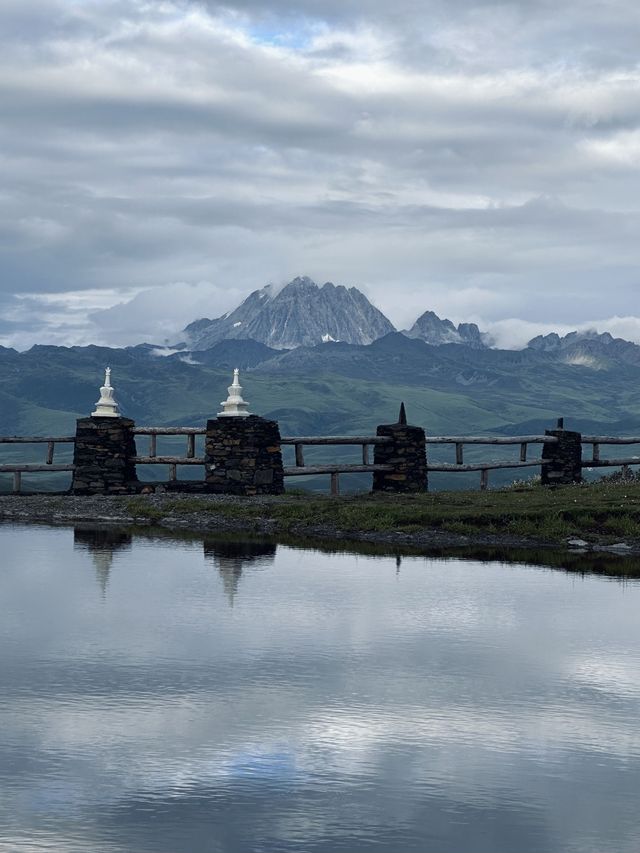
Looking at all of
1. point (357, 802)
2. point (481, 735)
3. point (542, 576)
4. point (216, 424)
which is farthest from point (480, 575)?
point (216, 424)

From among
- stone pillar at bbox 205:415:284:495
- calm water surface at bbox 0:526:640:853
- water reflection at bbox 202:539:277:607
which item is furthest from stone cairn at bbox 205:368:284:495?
calm water surface at bbox 0:526:640:853

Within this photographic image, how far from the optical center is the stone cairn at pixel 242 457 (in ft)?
93.3

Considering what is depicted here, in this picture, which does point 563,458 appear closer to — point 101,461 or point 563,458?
point 563,458

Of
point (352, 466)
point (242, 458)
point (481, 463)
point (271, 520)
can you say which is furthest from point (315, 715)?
point (481, 463)

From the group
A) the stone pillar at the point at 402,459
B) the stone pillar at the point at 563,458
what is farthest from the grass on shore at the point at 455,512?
the stone pillar at the point at 563,458

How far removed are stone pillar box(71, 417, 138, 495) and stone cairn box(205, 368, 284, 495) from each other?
197cm

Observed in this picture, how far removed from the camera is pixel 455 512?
23969 millimetres

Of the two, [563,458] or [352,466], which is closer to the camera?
[352,466]

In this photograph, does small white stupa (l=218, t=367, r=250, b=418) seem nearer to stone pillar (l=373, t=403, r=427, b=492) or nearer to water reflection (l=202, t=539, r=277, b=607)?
stone pillar (l=373, t=403, r=427, b=492)

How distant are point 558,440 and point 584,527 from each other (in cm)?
1155

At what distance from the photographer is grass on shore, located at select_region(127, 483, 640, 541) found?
74.5ft

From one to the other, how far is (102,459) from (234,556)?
1075 centimetres

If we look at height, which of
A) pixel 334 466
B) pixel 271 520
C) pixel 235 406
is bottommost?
pixel 271 520

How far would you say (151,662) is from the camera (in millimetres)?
11148
